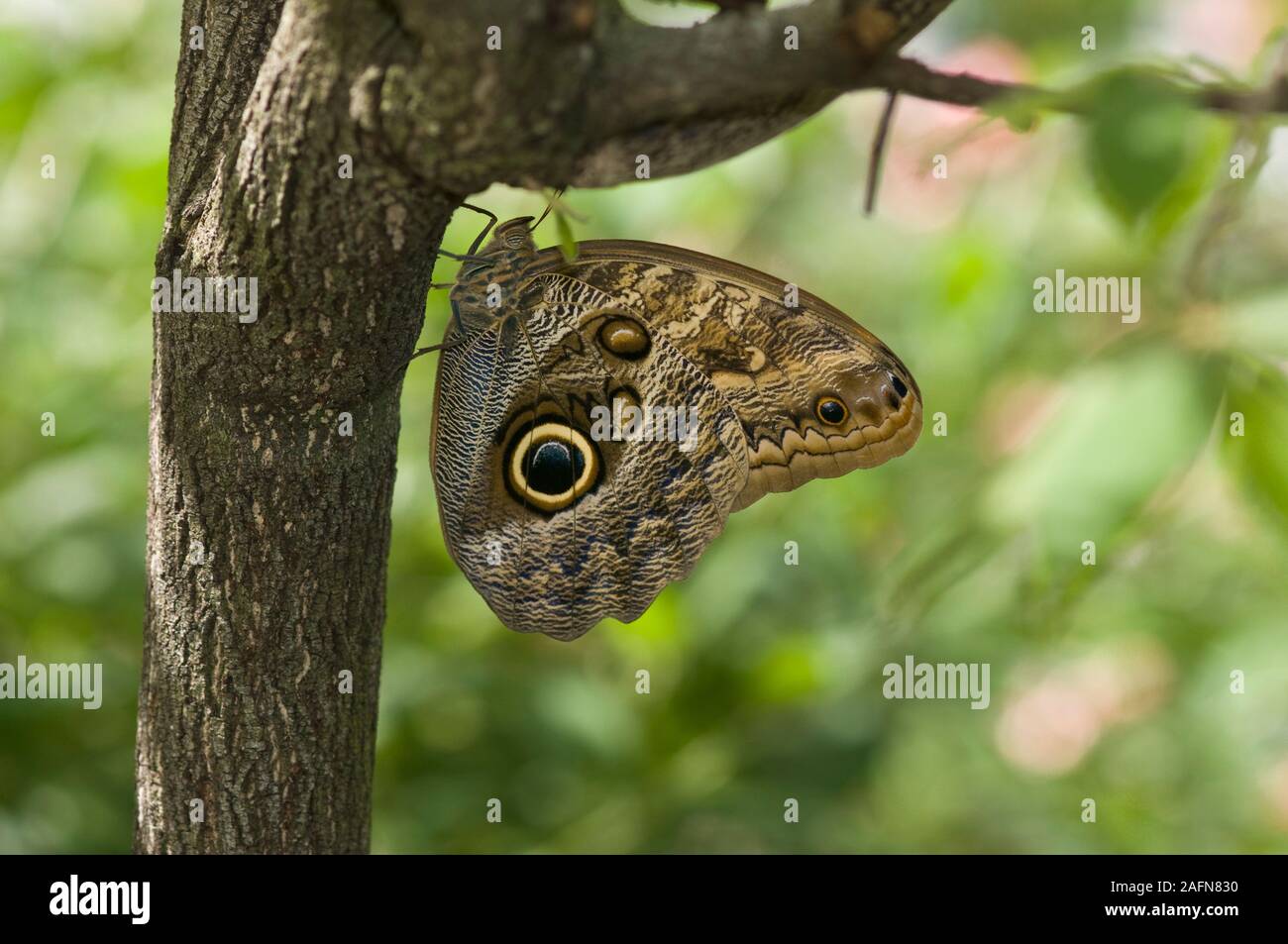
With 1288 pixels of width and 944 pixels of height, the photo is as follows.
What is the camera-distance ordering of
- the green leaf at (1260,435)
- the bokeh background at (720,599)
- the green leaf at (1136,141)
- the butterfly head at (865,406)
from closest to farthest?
the green leaf at (1136,141), the green leaf at (1260,435), the butterfly head at (865,406), the bokeh background at (720,599)

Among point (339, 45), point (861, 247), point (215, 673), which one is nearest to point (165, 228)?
point (339, 45)

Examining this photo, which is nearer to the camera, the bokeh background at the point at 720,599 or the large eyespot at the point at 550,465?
the large eyespot at the point at 550,465

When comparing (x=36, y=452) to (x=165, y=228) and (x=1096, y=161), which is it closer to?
(x=165, y=228)

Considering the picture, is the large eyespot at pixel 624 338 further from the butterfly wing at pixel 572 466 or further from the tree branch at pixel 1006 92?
the tree branch at pixel 1006 92

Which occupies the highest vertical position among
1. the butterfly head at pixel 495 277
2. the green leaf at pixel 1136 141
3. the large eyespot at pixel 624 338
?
the butterfly head at pixel 495 277

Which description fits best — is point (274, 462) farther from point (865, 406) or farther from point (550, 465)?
point (865, 406)

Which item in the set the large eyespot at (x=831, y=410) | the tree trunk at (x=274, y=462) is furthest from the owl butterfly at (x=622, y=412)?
the tree trunk at (x=274, y=462)
